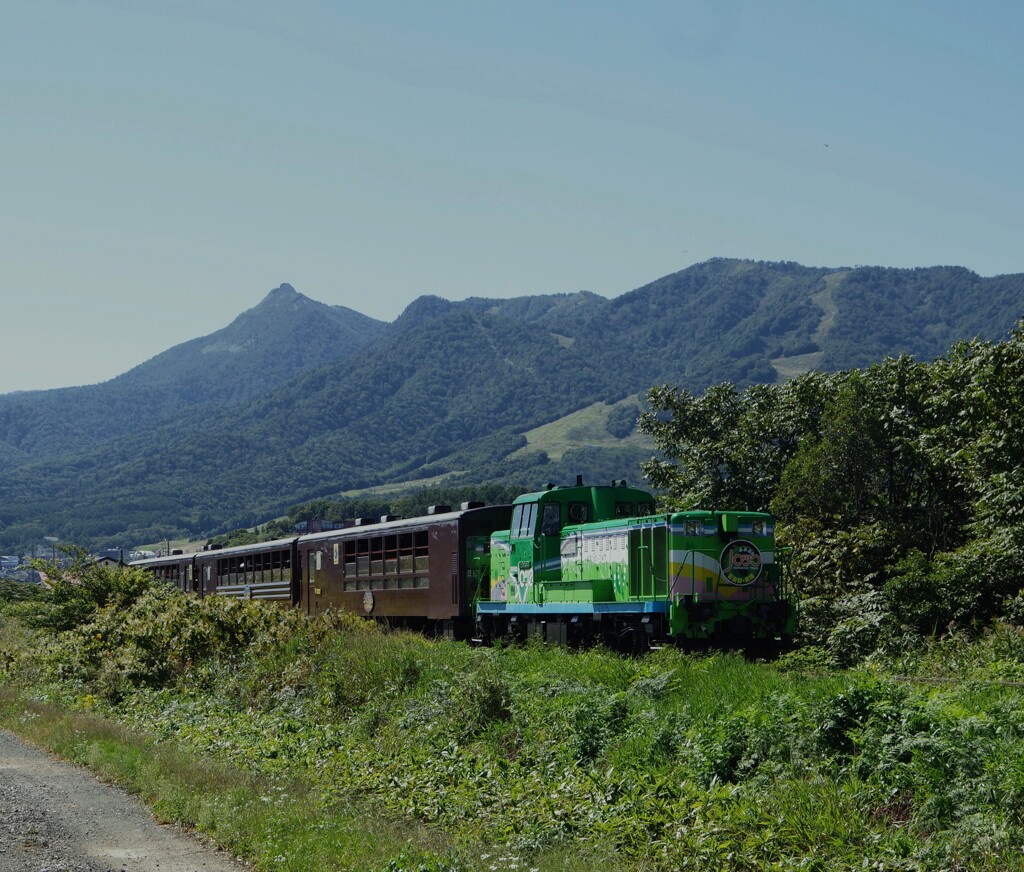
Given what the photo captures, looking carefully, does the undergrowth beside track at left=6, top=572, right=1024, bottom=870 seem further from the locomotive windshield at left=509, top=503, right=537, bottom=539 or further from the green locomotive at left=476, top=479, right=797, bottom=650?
the locomotive windshield at left=509, top=503, right=537, bottom=539

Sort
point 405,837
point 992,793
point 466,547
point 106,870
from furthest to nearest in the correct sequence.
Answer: point 466,547, point 405,837, point 106,870, point 992,793

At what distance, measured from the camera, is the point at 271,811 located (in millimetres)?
11703

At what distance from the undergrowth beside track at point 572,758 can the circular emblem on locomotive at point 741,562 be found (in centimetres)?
258

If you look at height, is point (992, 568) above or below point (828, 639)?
above

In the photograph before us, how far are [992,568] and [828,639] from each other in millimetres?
3654

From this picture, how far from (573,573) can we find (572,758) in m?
11.8

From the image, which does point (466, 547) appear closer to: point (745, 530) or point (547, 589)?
point (547, 589)

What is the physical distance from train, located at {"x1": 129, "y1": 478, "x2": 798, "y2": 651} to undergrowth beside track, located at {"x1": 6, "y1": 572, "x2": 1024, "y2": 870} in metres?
2.31

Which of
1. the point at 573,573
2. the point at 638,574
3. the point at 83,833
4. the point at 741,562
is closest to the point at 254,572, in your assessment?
the point at 573,573

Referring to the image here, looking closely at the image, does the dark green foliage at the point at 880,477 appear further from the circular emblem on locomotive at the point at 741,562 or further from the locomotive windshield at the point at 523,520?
the locomotive windshield at the point at 523,520

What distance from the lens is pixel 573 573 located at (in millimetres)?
24516

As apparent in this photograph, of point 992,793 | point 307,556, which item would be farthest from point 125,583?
point 992,793

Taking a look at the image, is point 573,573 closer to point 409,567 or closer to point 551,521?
point 551,521

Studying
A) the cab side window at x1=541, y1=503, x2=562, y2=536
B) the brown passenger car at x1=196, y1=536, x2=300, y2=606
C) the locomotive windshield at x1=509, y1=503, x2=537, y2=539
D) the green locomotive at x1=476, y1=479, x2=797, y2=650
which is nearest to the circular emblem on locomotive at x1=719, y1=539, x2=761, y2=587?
the green locomotive at x1=476, y1=479, x2=797, y2=650
